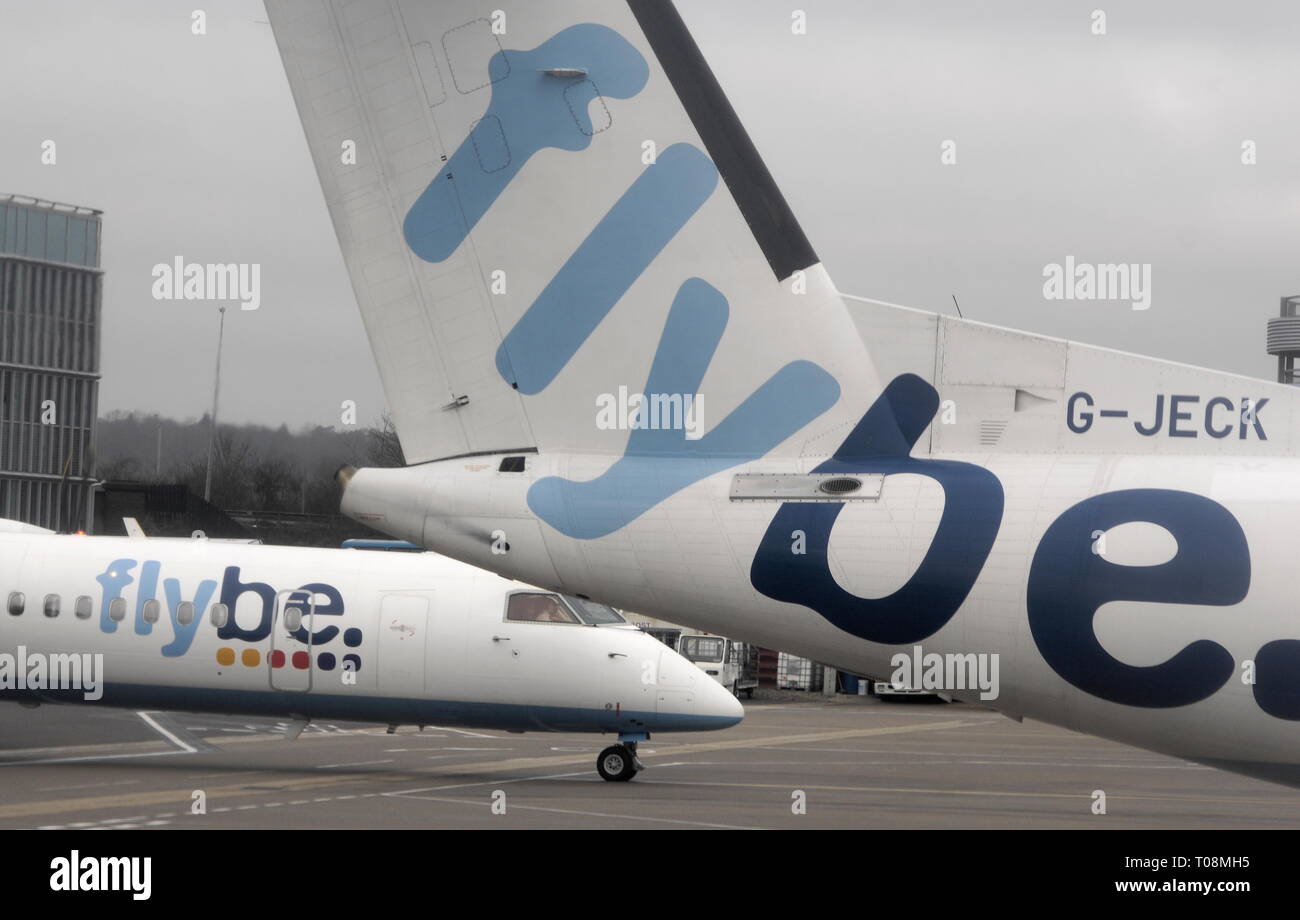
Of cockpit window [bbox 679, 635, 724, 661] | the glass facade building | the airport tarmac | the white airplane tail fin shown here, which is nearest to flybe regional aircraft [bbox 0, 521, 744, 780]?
the airport tarmac

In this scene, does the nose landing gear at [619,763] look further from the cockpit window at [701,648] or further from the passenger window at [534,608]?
the cockpit window at [701,648]

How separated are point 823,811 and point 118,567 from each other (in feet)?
29.4

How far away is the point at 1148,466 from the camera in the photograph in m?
6.63

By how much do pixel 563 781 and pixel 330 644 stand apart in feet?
11.1

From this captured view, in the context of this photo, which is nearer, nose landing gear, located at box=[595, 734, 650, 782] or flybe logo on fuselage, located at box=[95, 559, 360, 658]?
flybe logo on fuselage, located at box=[95, 559, 360, 658]

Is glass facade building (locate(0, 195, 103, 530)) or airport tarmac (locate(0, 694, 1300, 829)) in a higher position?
glass facade building (locate(0, 195, 103, 530))

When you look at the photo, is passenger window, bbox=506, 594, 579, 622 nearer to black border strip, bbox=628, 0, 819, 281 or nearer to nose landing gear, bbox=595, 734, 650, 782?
nose landing gear, bbox=595, 734, 650, 782

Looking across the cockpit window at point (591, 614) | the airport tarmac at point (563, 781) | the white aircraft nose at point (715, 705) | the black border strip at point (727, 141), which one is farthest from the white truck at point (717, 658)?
the black border strip at point (727, 141)

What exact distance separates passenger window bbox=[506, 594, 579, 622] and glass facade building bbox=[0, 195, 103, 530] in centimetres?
3666

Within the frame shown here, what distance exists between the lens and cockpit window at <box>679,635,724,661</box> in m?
41.3

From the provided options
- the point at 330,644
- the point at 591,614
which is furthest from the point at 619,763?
the point at 330,644

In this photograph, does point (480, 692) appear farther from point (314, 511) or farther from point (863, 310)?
point (314, 511)

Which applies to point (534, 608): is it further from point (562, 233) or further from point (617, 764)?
point (562, 233)

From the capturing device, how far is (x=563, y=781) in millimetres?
18750
